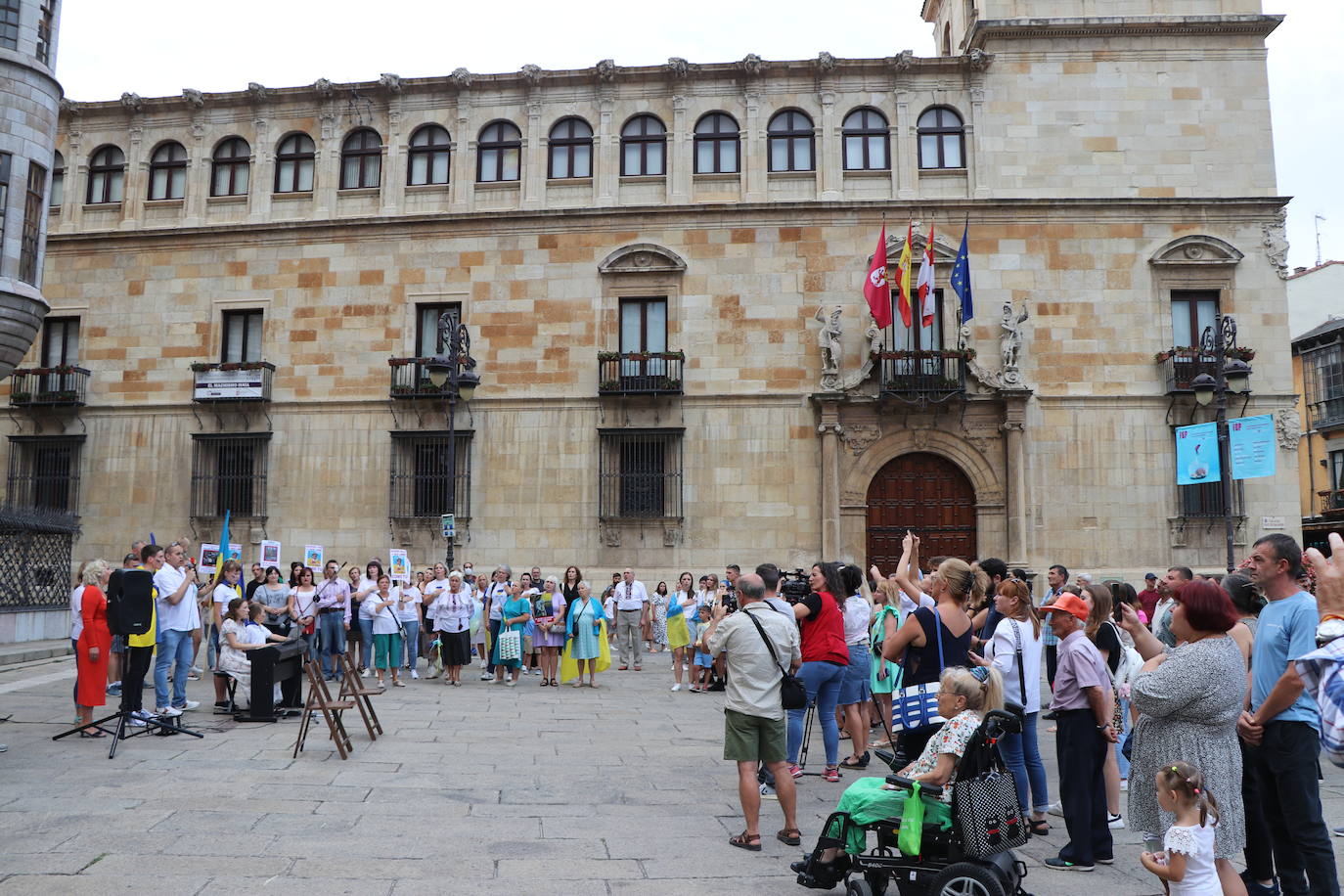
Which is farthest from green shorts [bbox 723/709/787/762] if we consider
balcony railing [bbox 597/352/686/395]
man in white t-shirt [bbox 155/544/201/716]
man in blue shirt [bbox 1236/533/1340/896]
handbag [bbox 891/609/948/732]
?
balcony railing [bbox 597/352/686/395]

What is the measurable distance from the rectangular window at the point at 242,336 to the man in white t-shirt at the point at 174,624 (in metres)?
15.2

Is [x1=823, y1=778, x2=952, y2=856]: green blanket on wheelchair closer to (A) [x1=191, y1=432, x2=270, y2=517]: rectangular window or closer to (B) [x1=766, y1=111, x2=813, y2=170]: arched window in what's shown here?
(B) [x1=766, y1=111, x2=813, y2=170]: arched window

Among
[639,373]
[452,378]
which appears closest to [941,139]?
[639,373]

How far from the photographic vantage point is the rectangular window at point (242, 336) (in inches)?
1013

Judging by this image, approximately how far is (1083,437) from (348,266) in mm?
18225

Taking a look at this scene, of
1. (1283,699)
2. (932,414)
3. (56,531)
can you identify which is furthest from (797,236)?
(1283,699)

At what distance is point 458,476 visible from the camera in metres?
24.5

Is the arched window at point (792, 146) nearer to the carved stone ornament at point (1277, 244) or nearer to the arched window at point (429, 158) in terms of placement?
the arched window at point (429, 158)

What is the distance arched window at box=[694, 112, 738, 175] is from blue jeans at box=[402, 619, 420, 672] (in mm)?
13604

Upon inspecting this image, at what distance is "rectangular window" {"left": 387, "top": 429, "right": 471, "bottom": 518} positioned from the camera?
2433 cm

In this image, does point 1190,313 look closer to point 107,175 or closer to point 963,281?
point 963,281

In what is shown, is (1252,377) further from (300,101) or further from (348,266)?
(300,101)

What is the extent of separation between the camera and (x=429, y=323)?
83.3 feet

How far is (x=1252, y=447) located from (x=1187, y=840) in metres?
14.8
